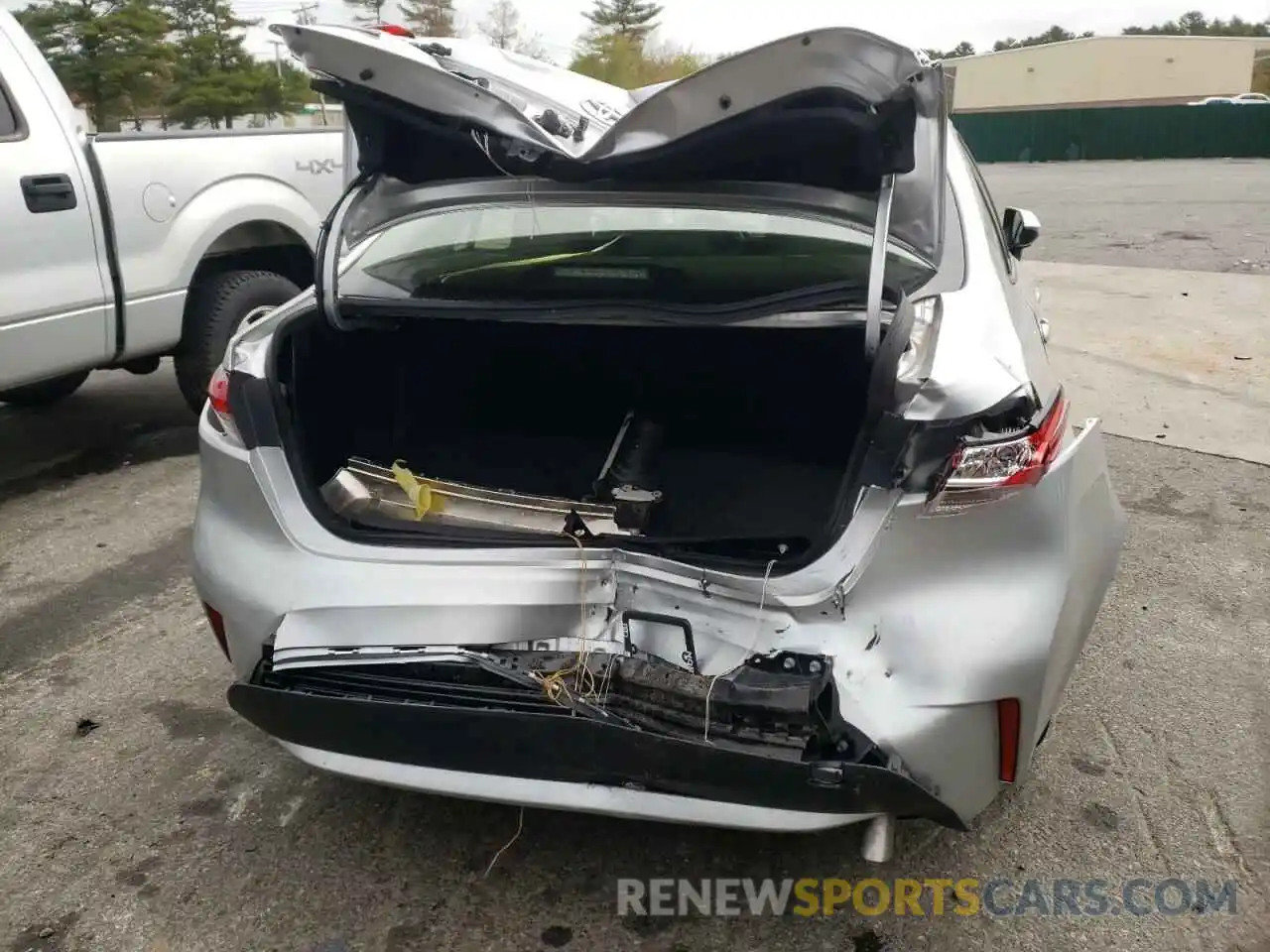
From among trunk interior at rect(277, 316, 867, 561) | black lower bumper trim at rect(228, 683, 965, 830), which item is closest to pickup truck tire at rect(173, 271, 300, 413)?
trunk interior at rect(277, 316, 867, 561)

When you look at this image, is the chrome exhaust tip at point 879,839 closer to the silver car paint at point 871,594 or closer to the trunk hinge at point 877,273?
the silver car paint at point 871,594

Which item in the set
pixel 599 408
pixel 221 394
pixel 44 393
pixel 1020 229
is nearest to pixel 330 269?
pixel 221 394

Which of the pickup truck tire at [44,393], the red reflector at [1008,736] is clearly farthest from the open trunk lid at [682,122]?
the pickup truck tire at [44,393]

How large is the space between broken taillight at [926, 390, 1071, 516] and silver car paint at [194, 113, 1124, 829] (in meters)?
0.02

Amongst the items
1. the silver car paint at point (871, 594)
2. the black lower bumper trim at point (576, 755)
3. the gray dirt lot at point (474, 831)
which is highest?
the silver car paint at point (871, 594)

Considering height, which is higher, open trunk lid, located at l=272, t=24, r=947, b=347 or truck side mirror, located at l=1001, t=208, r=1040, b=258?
open trunk lid, located at l=272, t=24, r=947, b=347

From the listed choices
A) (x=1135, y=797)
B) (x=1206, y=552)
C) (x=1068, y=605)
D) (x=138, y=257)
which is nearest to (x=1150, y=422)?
(x=1206, y=552)

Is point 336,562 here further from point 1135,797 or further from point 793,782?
point 1135,797

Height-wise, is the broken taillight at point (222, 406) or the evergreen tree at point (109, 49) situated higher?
the broken taillight at point (222, 406)

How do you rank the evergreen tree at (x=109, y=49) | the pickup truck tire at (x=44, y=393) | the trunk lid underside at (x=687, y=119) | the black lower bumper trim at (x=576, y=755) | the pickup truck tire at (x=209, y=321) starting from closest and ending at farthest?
the black lower bumper trim at (x=576, y=755), the trunk lid underside at (x=687, y=119), the pickup truck tire at (x=209, y=321), the pickup truck tire at (x=44, y=393), the evergreen tree at (x=109, y=49)

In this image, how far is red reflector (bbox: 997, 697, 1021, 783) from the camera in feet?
6.18

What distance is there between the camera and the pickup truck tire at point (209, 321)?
16.6 ft

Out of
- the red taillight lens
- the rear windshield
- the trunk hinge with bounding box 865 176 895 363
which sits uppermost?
the trunk hinge with bounding box 865 176 895 363

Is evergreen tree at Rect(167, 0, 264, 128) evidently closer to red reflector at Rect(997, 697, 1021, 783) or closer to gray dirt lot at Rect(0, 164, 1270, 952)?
gray dirt lot at Rect(0, 164, 1270, 952)
